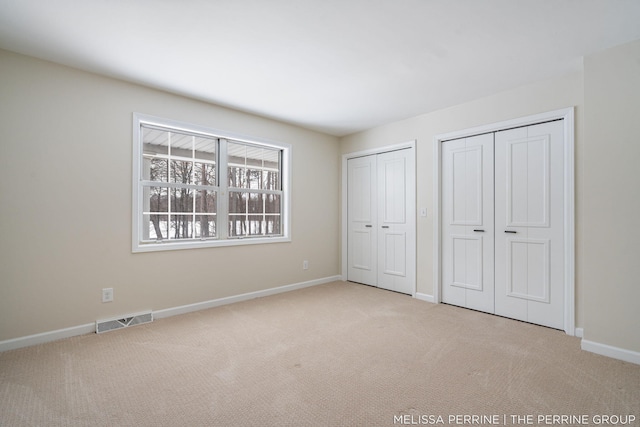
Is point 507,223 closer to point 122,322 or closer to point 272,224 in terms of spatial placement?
point 272,224

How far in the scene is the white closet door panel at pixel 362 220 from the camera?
15.4ft

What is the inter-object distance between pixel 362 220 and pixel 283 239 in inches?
51.6

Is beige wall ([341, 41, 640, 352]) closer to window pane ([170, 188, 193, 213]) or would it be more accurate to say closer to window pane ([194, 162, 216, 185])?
window pane ([194, 162, 216, 185])

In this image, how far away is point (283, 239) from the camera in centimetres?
438

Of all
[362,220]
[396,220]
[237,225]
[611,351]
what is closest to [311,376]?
[611,351]

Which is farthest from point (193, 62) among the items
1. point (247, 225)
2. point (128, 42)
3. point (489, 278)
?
point (489, 278)

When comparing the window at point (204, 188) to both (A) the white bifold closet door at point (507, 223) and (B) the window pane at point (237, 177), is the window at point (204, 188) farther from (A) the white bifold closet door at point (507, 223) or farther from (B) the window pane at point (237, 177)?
(A) the white bifold closet door at point (507, 223)

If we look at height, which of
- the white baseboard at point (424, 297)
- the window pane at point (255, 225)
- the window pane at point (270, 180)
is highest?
the window pane at point (270, 180)

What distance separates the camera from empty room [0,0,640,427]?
193cm

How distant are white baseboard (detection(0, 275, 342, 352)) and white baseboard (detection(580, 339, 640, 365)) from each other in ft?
10.5

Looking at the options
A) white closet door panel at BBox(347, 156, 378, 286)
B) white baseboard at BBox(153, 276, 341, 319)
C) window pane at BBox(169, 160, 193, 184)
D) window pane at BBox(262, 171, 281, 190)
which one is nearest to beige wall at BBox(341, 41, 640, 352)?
white closet door panel at BBox(347, 156, 378, 286)

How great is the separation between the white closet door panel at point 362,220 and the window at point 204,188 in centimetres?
114

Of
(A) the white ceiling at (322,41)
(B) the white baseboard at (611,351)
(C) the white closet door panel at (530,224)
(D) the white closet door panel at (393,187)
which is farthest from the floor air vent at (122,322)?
(B) the white baseboard at (611,351)

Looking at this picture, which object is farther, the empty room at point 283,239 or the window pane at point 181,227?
the window pane at point 181,227
